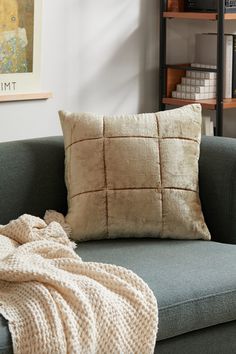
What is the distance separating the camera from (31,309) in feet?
7.43

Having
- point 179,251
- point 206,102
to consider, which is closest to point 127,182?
point 179,251

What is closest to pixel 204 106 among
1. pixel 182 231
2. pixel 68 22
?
pixel 68 22

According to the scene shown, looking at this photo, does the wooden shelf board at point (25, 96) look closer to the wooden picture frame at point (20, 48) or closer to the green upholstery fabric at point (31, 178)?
the wooden picture frame at point (20, 48)

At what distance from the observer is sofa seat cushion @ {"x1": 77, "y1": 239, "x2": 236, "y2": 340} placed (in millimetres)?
2504

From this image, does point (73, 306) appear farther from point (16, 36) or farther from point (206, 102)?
point (206, 102)

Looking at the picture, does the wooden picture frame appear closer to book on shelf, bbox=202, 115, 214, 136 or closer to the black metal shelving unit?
the black metal shelving unit

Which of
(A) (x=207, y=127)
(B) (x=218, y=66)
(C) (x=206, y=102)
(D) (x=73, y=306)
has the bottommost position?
(D) (x=73, y=306)

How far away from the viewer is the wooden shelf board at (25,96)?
3.46 metres

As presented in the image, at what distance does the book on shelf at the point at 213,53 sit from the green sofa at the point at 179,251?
0.79 meters

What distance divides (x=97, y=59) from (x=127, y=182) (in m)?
1.03

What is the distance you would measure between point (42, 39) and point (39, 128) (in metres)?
0.38

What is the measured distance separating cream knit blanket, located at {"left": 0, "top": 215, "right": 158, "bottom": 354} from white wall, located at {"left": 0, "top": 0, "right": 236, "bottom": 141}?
3.82 feet

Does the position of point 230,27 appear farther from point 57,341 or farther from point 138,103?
point 57,341

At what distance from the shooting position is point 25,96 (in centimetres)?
354
